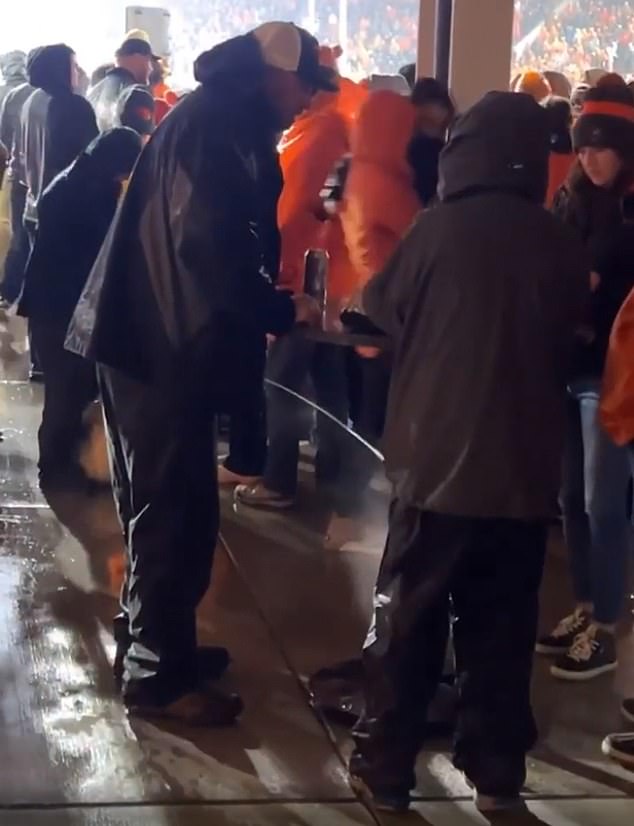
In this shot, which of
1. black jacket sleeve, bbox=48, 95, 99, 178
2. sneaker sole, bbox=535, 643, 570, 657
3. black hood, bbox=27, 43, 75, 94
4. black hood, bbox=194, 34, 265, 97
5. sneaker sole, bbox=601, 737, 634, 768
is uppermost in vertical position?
black hood, bbox=194, 34, 265, 97

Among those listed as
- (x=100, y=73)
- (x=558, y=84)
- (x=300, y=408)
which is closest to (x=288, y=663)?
(x=300, y=408)

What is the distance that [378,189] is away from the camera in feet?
17.2

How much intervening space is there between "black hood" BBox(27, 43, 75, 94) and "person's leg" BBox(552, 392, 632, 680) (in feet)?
15.2

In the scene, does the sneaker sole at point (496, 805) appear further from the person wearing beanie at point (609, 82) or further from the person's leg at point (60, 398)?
the person's leg at point (60, 398)

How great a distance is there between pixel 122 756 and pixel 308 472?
321 cm

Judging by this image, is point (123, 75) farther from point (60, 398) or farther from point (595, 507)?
point (595, 507)

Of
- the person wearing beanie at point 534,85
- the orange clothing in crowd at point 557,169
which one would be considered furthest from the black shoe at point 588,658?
the person wearing beanie at point 534,85

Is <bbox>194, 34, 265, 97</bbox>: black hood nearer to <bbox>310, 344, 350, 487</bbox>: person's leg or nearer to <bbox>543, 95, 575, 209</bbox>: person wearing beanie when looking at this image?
<bbox>543, 95, 575, 209</bbox>: person wearing beanie

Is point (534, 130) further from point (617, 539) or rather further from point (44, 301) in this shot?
point (44, 301)

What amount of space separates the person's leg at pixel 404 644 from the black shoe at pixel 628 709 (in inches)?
34.6

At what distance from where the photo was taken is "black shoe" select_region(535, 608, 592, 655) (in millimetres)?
4375

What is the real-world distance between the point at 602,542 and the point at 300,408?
93.1 inches

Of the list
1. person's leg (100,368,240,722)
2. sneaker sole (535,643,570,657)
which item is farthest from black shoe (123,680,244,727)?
sneaker sole (535,643,570,657)

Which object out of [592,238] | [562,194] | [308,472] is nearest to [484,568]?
[592,238]
